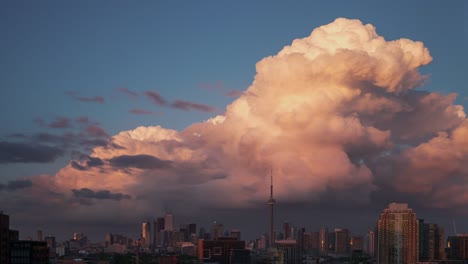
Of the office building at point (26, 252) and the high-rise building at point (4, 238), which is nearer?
the high-rise building at point (4, 238)

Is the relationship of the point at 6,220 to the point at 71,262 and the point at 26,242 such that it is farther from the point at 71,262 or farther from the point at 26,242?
the point at 71,262

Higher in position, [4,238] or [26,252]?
[4,238]

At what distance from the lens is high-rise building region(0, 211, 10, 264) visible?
89.2 m

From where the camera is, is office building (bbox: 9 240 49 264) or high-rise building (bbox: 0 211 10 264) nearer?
high-rise building (bbox: 0 211 10 264)

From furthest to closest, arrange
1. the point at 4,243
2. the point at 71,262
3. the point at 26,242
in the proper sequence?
the point at 71,262 → the point at 26,242 → the point at 4,243

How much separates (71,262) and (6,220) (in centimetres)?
11274

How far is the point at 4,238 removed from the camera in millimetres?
90188

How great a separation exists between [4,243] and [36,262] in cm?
831

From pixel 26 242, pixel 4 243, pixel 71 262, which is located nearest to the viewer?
pixel 4 243

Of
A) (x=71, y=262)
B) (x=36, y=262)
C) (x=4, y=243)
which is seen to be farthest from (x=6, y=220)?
(x=71, y=262)

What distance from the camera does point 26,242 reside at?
315ft

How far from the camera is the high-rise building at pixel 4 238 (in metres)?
89.2

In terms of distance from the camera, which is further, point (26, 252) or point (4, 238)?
point (26, 252)

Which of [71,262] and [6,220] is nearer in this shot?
[6,220]
